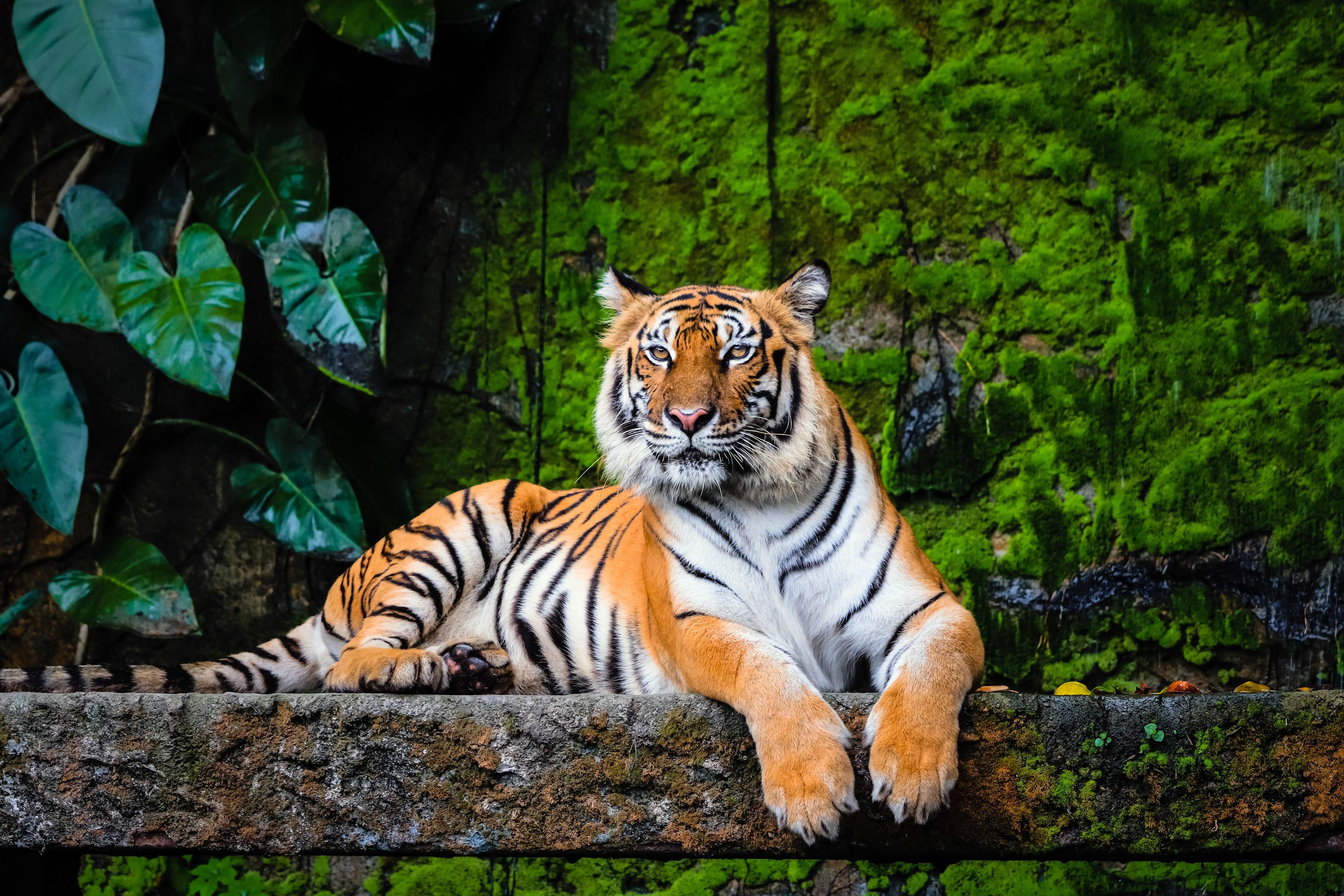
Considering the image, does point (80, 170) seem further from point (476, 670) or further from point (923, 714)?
point (923, 714)

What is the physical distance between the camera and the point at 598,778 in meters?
1.97

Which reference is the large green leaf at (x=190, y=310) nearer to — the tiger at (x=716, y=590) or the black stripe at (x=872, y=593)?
the tiger at (x=716, y=590)

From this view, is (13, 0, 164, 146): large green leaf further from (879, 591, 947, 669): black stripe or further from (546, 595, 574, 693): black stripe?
(879, 591, 947, 669): black stripe

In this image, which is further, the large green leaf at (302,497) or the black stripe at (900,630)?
the large green leaf at (302,497)

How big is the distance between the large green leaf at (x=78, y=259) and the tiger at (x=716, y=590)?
4.02ft

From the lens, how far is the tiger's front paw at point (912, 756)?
1.70m

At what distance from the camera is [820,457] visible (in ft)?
8.02

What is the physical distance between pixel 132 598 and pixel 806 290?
88.3 inches

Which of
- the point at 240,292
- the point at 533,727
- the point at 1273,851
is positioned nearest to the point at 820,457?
the point at 533,727

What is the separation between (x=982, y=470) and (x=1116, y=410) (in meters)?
0.48

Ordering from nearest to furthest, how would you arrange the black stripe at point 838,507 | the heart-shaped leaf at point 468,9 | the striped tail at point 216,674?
the black stripe at point 838,507 → the striped tail at point 216,674 → the heart-shaped leaf at point 468,9

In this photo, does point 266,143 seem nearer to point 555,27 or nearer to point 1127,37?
point 555,27

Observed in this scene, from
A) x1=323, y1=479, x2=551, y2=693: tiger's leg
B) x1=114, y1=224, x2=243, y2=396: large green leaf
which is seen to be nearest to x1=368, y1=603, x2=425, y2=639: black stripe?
x1=323, y1=479, x2=551, y2=693: tiger's leg

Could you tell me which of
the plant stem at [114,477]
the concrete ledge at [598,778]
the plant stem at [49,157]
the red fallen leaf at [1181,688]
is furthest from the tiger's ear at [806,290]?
the plant stem at [49,157]
